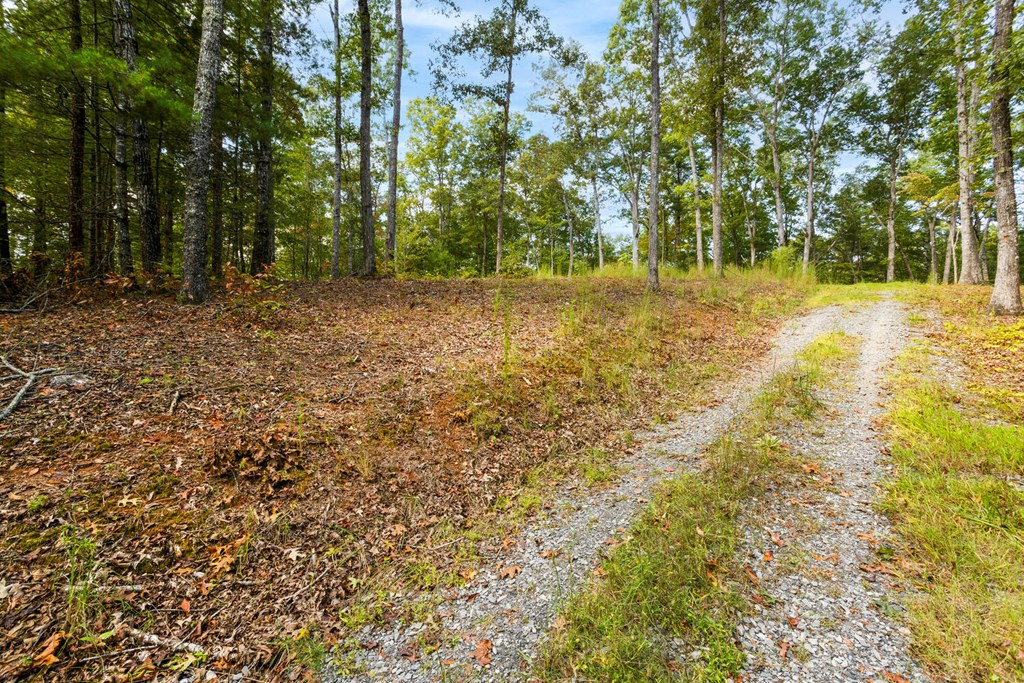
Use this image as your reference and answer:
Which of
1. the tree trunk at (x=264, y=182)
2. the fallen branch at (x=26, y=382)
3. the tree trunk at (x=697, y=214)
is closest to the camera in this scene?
the fallen branch at (x=26, y=382)

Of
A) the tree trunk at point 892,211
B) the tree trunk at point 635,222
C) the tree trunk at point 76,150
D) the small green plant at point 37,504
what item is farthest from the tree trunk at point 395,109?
the tree trunk at point 892,211

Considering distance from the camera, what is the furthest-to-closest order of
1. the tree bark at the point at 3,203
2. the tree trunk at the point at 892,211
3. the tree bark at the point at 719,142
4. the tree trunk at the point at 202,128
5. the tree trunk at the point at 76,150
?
the tree trunk at the point at 892,211 → the tree bark at the point at 719,142 → the tree trunk at the point at 76,150 → the tree bark at the point at 3,203 → the tree trunk at the point at 202,128

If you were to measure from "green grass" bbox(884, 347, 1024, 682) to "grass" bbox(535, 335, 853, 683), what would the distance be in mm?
962

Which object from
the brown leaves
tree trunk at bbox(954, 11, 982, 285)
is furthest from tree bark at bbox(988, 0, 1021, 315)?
the brown leaves

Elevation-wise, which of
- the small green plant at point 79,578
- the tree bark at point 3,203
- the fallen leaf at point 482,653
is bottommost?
the fallen leaf at point 482,653

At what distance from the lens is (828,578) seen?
2688mm

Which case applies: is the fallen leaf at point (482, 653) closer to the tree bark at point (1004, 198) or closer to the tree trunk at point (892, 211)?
the tree bark at point (1004, 198)

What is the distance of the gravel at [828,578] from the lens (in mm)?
2141

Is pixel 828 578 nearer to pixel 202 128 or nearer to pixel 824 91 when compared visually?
pixel 202 128

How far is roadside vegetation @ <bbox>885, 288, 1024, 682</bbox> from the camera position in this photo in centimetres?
211

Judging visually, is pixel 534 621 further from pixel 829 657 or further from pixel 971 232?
pixel 971 232

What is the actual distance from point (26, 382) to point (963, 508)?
846 centimetres

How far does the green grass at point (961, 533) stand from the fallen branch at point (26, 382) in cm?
686

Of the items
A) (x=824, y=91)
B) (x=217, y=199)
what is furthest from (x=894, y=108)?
(x=217, y=199)
